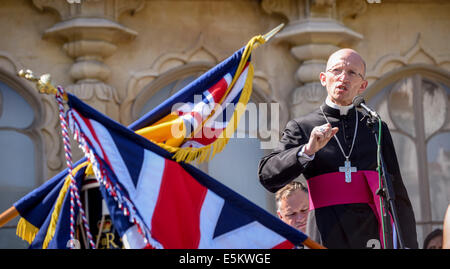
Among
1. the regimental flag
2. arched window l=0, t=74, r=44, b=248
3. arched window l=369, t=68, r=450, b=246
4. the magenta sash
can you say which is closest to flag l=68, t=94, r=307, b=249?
the regimental flag

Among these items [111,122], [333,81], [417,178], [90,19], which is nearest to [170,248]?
[111,122]

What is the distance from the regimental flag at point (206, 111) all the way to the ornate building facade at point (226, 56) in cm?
381

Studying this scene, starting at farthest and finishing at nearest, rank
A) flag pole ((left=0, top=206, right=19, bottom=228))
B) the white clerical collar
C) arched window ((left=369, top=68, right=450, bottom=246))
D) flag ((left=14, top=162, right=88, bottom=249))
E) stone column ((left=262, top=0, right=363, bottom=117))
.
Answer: arched window ((left=369, top=68, right=450, bottom=246)) → stone column ((left=262, top=0, right=363, bottom=117)) → the white clerical collar → flag pole ((left=0, top=206, right=19, bottom=228)) → flag ((left=14, top=162, right=88, bottom=249))

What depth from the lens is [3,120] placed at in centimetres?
858

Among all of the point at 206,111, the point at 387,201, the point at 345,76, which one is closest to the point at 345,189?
the point at 387,201

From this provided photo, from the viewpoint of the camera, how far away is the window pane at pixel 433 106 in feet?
30.3

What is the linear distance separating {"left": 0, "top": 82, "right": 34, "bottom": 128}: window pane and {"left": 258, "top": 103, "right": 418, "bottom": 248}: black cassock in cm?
445

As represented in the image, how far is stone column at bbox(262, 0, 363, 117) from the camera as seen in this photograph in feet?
28.8

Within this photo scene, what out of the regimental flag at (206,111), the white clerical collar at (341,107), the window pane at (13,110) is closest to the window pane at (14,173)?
the window pane at (13,110)

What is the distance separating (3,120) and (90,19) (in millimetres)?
1307

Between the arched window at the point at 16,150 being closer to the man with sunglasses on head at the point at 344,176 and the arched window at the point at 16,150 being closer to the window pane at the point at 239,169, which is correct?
the window pane at the point at 239,169

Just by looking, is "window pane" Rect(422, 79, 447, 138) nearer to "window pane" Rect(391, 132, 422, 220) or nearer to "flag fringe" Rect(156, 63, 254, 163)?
"window pane" Rect(391, 132, 422, 220)

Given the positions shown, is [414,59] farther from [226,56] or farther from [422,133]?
[226,56]

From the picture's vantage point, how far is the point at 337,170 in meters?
4.68
